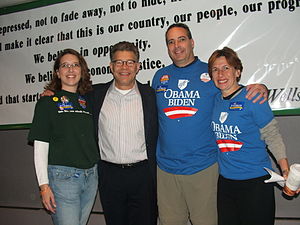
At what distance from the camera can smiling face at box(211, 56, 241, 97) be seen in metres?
1.70

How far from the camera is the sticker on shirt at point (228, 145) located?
1.64 metres

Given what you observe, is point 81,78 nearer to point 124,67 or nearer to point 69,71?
point 69,71

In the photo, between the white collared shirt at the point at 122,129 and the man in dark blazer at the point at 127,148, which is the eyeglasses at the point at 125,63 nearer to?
the man in dark blazer at the point at 127,148

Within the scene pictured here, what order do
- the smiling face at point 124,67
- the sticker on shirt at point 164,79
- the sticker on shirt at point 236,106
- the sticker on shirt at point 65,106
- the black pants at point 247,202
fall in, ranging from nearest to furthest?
the black pants at point 247,202, the sticker on shirt at point 236,106, the sticker on shirt at point 65,106, the smiling face at point 124,67, the sticker on shirt at point 164,79

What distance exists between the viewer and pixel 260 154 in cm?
162

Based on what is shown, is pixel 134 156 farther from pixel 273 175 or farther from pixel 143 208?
pixel 273 175

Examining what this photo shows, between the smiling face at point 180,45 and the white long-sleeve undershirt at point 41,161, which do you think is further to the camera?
the smiling face at point 180,45

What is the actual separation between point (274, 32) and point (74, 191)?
1.82 metres

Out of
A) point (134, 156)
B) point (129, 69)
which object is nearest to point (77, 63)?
point (129, 69)

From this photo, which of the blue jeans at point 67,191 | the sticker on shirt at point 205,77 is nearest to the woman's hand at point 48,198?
the blue jeans at point 67,191

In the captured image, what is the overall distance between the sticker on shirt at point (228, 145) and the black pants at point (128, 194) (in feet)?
1.65

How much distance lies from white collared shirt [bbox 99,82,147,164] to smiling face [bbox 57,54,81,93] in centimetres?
26

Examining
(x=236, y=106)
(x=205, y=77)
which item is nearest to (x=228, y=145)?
(x=236, y=106)

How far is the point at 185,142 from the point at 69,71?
893 mm
